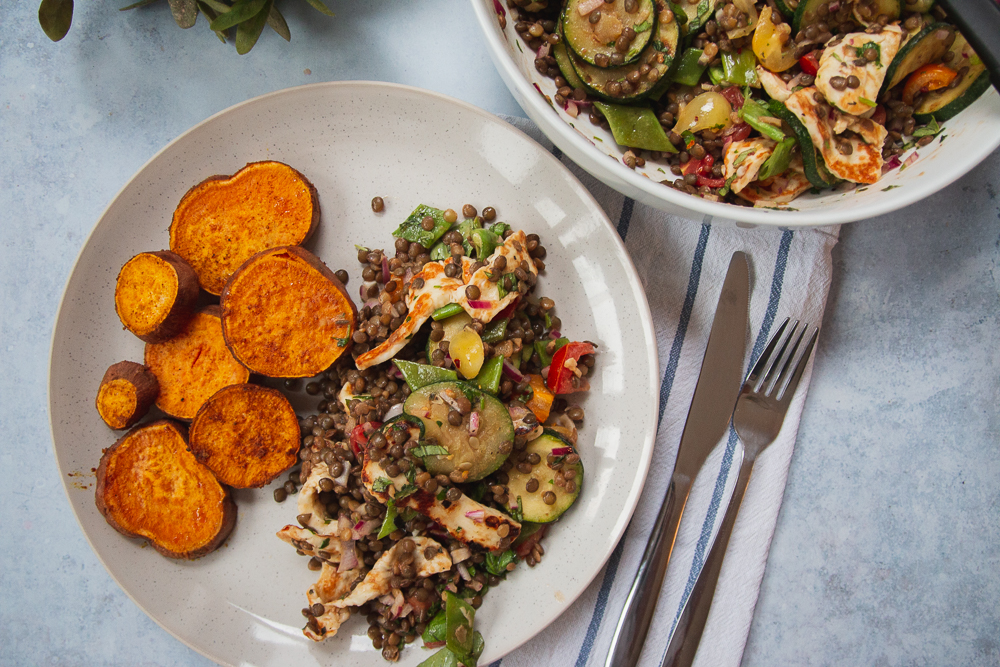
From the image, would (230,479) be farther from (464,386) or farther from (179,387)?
(464,386)

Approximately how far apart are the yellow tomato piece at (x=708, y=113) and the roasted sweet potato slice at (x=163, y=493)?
2249 millimetres

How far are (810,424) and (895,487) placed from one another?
1.49 feet

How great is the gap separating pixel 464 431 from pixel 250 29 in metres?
1.84

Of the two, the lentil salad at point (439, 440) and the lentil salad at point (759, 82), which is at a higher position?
the lentil salad at point (759, 82)

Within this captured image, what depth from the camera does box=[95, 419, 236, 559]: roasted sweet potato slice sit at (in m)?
2.60

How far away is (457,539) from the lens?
8.06 feet

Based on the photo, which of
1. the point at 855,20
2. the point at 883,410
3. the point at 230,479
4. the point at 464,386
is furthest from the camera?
the point at 883,410

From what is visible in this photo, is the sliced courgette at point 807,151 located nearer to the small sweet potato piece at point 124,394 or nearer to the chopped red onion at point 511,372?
the chopped red onion at point 511,372

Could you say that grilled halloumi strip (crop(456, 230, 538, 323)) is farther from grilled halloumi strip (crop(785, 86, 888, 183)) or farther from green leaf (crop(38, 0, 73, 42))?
green leaf (crop(38, 0, 73, 42))

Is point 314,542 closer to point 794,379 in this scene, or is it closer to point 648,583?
point 648,583

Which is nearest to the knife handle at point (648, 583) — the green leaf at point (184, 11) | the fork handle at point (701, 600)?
the fork handle at point (701, 600)

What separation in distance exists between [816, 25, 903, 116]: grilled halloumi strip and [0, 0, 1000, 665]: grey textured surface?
3.41 feet

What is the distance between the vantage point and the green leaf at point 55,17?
8.51ft

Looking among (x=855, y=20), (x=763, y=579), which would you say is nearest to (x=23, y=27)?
(x=855, y=20)
